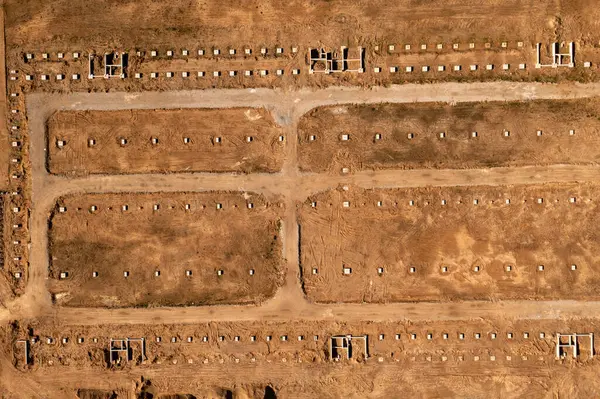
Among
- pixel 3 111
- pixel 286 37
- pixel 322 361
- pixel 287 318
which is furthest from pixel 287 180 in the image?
pixel 3 111

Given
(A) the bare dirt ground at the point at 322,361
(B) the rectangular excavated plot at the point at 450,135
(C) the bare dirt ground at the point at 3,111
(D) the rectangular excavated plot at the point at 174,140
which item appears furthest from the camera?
(C) the bare dirt ground at the point at 3,111

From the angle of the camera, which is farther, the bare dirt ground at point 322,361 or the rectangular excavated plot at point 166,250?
the rectangular excavated plot at point 166,250

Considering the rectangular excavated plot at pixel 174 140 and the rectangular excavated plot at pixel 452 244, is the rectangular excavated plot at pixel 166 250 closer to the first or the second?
the rectangular excavated plot at pixel 174 140

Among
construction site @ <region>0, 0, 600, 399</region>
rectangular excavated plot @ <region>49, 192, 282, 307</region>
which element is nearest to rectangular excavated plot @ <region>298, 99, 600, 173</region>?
construction site @ <region>0, 0, 600, 399</region>

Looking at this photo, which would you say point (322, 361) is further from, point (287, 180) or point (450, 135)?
point (450, 135)

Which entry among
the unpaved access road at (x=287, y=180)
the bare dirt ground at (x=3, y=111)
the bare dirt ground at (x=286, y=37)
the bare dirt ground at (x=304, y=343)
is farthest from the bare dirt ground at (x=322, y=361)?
the bare dirt ground at (x=286, y=37)

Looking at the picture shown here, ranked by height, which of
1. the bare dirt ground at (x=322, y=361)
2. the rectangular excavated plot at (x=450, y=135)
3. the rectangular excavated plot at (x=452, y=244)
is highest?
the rectangular excavated plot at (x=450, y=135)

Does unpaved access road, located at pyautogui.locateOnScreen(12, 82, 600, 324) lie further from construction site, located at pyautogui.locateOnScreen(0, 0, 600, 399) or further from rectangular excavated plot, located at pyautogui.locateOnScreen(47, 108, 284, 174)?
rectangular excavated plot, located at pyautogui.locateOnScreen(47, 108, 284, 174)
